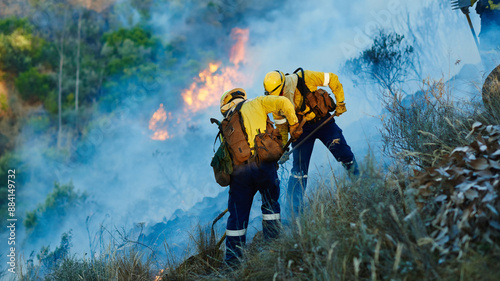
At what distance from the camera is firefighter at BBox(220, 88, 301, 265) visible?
13.9ft

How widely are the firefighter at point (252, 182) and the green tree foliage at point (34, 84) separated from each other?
353 inches

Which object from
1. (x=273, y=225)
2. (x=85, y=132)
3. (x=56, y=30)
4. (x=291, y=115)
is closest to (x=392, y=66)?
(x=291, y=115)

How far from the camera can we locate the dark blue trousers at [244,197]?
13.9 feet

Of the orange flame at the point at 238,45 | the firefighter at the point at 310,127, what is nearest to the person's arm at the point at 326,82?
the firefighter at the point at 310,127

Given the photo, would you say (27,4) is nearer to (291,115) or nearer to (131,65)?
(131,65)

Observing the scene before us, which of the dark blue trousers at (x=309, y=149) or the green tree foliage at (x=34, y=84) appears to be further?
the green tree foliage at (x=34, y=84)

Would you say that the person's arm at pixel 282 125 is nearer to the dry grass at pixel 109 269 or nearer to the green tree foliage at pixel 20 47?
the dry grass at pixel 109 269

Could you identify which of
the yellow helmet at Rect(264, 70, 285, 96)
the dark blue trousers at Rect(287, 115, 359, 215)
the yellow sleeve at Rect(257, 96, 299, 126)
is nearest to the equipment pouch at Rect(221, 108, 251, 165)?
the yellow sleeve at Rect(257, 96, 299, 126)

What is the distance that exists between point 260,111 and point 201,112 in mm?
6773

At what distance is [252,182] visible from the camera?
4.34 metres

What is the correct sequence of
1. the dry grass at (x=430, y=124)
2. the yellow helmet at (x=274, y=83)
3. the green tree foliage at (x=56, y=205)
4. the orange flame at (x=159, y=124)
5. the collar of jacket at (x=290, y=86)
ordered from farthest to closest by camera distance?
1. the orange flame at (x=159, y=124)
2. the green tree foliage at (x=56, y=205)
3. the collar of jacket at (x=290, y=86)
4. the yellow helmet at (x=274, y=83)
5. the dry grass at (x=430, y=124)

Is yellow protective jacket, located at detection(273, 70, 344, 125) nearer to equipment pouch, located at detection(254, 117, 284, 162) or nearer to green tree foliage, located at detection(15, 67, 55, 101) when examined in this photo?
equipment pouch, located at detection(254, 117, 284, 162)

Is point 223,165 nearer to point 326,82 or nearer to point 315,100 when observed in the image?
point 315,100

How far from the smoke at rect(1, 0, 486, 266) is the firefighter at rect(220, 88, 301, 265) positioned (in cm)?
512
